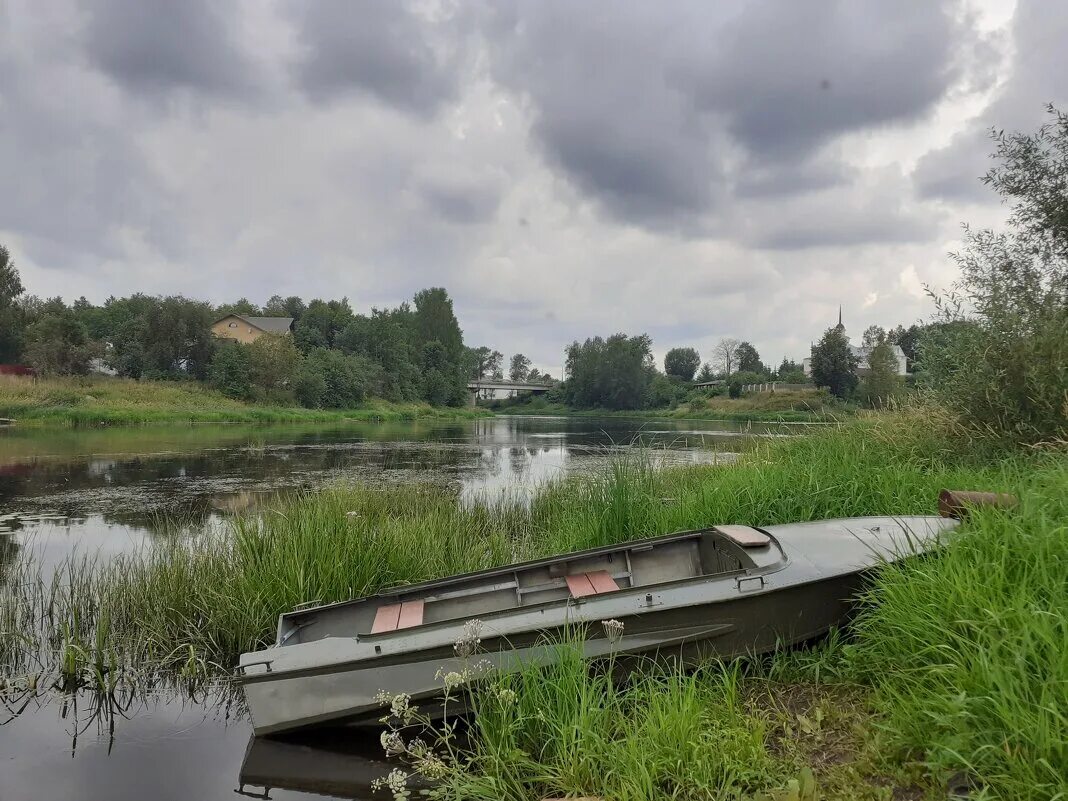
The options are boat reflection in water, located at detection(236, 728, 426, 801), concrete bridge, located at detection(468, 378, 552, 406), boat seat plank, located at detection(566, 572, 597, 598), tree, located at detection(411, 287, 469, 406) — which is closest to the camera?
boat reflection in water, located at detection(236, 728, 426, 801)

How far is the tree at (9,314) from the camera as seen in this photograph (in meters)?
41.8

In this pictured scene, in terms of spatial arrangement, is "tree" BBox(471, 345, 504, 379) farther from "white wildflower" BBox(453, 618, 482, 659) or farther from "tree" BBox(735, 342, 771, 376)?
"white wildflower" BBox(453, 618, 482, 659)

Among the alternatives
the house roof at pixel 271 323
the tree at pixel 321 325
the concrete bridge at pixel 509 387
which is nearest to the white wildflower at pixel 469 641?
the tree at pixel 321 325

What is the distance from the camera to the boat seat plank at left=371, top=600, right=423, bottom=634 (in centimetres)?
446

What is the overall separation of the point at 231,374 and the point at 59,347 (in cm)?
960

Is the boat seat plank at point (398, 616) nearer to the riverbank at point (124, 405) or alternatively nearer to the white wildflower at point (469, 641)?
the white wildflower at point (469, 641)

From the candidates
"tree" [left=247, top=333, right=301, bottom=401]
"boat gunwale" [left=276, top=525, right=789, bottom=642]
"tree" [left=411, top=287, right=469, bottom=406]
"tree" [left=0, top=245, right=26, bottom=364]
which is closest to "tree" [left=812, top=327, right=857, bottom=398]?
"tree" [left=411, top=287, right=469, bottom=406]

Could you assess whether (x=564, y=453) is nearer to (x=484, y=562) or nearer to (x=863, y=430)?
(x=863, y=430)

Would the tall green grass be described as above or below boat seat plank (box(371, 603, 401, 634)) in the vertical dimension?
above

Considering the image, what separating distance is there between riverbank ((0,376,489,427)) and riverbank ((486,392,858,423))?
3001cm

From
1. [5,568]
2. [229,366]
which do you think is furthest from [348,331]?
[5,568]

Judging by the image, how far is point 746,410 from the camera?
49.5 meters

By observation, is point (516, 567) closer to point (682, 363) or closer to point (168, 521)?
point (168, 521)

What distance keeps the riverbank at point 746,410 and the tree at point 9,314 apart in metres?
47.5
